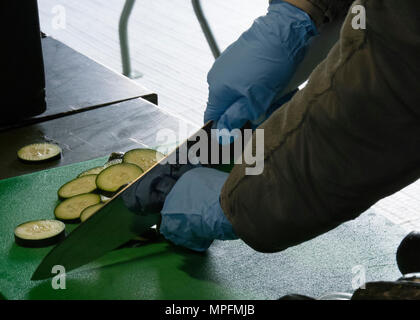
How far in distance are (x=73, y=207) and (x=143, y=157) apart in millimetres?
259

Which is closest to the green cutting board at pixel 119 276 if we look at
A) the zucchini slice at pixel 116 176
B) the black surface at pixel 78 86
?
the zucchini slice at pixel 116 176

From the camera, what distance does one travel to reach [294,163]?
3.54 ft

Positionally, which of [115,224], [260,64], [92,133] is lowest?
[92,133]

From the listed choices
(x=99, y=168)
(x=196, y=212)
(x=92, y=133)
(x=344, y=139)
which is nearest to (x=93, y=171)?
(x=99, y=168)

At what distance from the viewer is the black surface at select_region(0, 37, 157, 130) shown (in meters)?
2.21

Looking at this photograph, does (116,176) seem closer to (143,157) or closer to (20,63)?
(143,157)

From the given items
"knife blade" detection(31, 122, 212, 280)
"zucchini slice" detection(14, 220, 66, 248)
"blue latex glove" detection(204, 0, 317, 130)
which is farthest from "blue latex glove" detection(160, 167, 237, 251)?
"zucchini slice" detection(14, 220, 66, 248)

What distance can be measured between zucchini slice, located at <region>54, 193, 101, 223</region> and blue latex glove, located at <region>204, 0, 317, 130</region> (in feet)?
1.31

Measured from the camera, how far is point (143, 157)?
71.3 inches

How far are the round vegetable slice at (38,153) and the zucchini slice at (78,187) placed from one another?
19 centimetres

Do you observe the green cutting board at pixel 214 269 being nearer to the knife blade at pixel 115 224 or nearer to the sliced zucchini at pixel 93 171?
the knife blade at pixel 115 224

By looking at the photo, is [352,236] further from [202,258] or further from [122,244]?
[122,244]

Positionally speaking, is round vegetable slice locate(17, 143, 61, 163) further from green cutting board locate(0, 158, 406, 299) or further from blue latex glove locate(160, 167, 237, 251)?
blue latex glove locate(160, 167, 237, 251)
